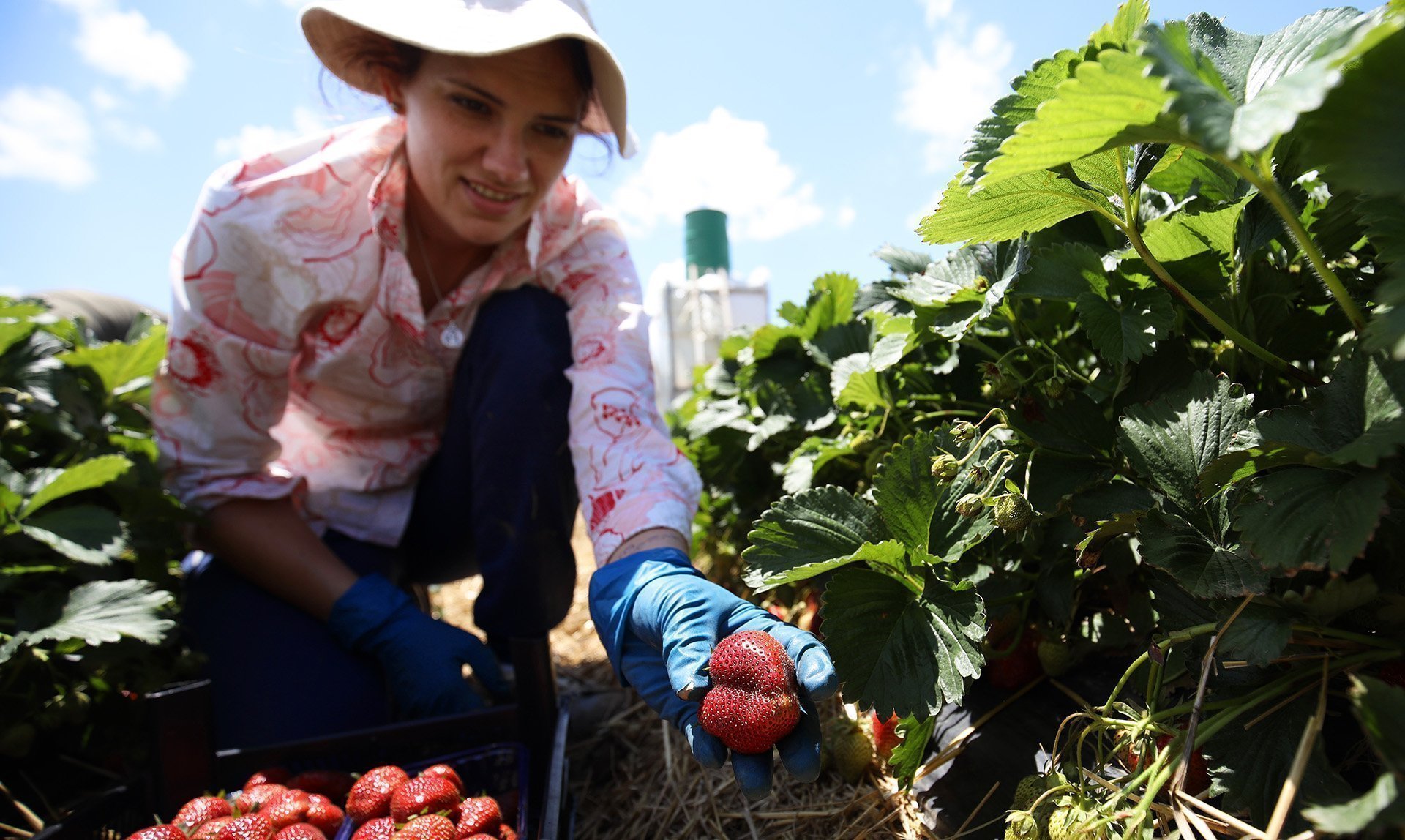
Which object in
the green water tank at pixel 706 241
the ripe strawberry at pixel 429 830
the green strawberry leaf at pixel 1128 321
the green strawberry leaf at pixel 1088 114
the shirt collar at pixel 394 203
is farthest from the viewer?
the green water tank at pixel 706 241

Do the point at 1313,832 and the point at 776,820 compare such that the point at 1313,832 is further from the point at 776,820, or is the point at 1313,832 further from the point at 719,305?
the point at 719,305

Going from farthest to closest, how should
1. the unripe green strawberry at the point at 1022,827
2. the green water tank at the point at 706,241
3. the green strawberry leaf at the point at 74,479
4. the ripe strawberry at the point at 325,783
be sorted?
the green water tank at the point at 706,241 < the green strawberry leaf at the point at 74,479 < the ripe strawberry at the point at 325,783 < the unripe green strawberry at the point at 1022,827

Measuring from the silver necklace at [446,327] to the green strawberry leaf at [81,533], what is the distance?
654 mm

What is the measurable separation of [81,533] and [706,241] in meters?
5.90

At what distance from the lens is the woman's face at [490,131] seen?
4.91 feet

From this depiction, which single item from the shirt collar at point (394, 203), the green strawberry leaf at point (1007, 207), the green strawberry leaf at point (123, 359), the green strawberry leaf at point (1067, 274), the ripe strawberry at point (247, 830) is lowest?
the ripe strawberry at point (247, 830)

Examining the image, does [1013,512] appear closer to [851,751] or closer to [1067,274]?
[1067,274]

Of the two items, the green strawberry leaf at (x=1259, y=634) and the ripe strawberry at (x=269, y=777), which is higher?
the green strawberry leaf at (x=1259, y=634)

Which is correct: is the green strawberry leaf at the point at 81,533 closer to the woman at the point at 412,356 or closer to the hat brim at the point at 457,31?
the woman at the point at 412,356

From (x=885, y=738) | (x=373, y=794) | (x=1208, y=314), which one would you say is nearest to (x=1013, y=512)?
(x=1208, y=314)

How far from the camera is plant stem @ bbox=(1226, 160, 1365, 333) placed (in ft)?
2.17

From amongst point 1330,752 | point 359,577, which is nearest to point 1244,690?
point 1330,752

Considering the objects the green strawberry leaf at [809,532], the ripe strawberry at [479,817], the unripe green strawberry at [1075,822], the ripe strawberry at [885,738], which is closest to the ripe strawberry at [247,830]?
the ripe strawberry at [479,817]

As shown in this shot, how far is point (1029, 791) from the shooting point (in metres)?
0.82
